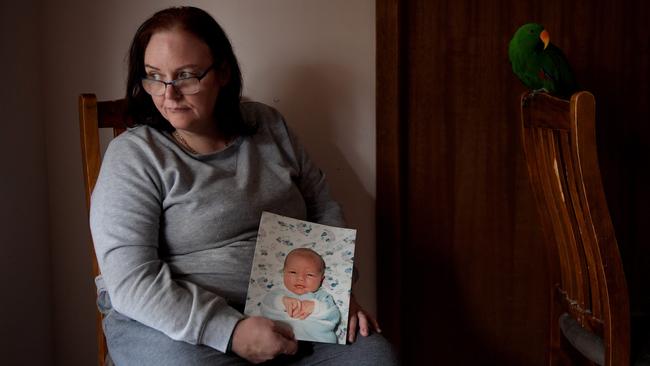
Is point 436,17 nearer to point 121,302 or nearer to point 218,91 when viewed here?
point 218,91

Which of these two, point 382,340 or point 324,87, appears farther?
point 324,87

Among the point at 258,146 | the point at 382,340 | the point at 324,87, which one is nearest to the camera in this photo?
the point at 382,340

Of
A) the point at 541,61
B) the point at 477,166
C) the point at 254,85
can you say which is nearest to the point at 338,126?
the point at 254,85

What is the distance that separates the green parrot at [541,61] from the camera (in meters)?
1.34

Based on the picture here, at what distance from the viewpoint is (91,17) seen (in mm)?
1431

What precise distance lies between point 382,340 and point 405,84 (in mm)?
734

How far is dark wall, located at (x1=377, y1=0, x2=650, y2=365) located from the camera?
5.22 ft

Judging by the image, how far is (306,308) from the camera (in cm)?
106

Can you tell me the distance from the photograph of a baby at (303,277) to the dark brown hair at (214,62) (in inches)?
10.2

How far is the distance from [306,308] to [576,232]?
0.53m

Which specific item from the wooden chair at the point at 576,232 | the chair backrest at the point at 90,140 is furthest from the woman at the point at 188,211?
the wooden chair at the point at 576,232

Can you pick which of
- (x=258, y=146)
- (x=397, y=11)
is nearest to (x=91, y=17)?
(x=258, y=146)

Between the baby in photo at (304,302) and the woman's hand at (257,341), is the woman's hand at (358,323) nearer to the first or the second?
the baby in photo at (304,302)

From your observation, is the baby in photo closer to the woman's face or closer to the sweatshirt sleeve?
the sweatshirt sleeve
